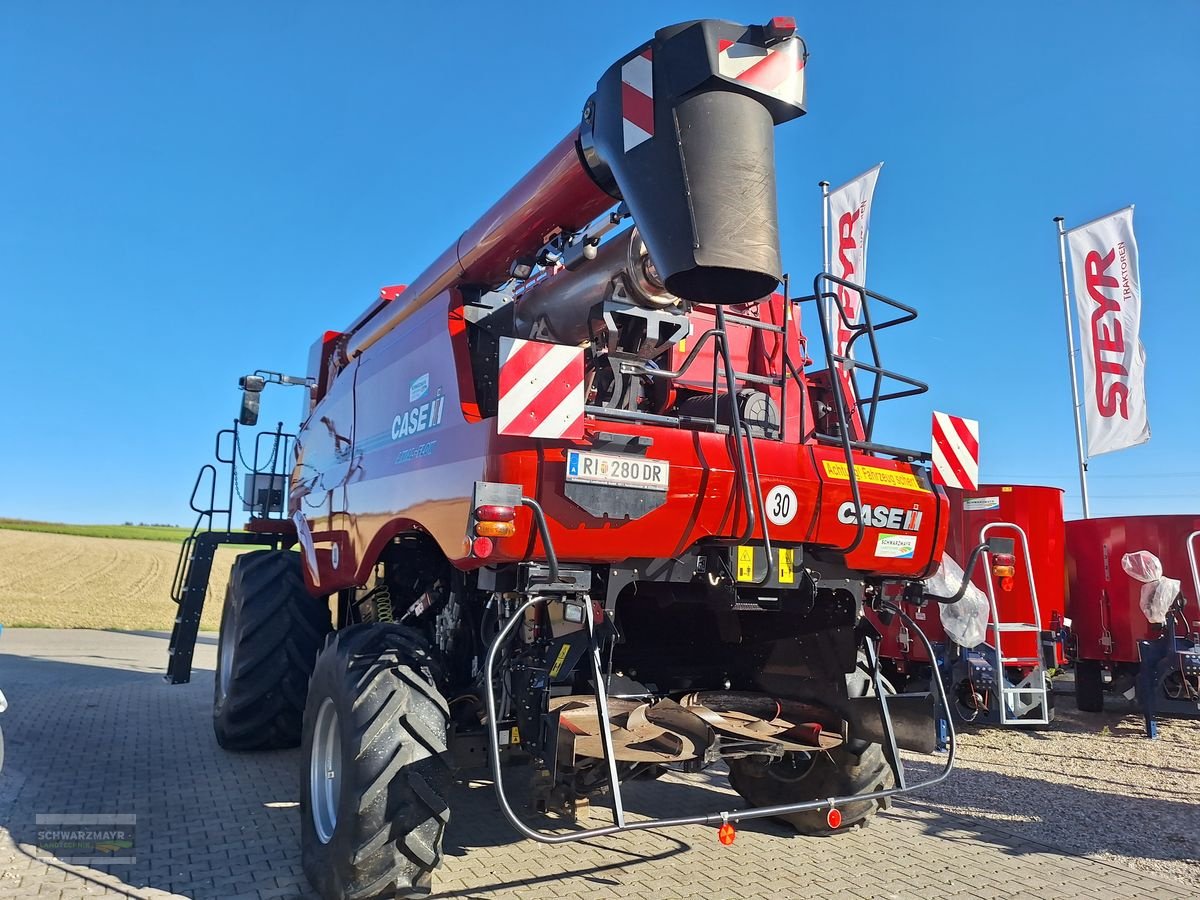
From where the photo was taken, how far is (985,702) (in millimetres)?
7512

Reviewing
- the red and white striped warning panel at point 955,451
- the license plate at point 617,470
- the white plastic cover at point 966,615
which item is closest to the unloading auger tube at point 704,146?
the license plate at point 617,470

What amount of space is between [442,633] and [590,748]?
1381 millimetres

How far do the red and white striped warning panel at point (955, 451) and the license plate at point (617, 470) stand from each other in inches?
66.5

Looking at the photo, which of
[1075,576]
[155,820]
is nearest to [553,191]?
[155,820]

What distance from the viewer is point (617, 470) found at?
329 cm

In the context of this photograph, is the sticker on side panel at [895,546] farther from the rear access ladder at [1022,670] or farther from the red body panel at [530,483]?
the rear access ladder at [1022,670]

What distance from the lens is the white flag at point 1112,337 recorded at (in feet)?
37.8

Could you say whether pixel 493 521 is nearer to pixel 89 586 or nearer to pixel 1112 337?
pixel 1112 337

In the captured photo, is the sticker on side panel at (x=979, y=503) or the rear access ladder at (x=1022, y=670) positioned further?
the sticker on side panel at (x=979, y=503)

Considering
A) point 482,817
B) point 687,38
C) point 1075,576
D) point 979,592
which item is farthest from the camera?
point 1075,576

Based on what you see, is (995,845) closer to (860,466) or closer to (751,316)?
(860,466)

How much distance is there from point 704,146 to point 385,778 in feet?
8.32

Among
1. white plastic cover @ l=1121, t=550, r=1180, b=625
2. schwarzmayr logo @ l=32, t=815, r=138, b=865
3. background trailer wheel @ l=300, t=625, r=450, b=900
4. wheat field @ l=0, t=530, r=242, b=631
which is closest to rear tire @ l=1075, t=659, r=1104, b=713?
white plastic cover @ l=1121, t=550, r=1180, b=625

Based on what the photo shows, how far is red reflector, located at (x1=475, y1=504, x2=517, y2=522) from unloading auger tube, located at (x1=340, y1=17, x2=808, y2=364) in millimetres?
977
